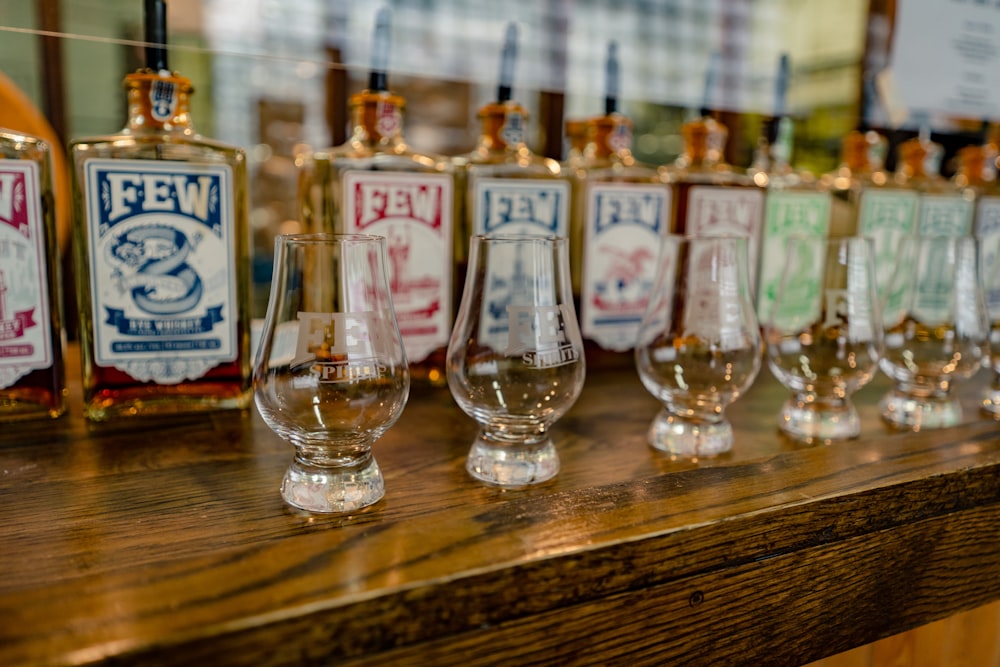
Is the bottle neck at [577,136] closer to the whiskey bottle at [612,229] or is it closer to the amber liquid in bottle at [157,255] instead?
the whiskey bottle at [612,229]

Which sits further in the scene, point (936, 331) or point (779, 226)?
point (779, 226)

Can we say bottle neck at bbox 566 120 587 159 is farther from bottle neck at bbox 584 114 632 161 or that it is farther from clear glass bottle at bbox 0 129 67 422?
clear glass bottle at bbox 0 129 67 422

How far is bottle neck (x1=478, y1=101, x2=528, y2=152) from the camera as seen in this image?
840 millimetres

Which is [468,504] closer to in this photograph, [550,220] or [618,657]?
[618,657]

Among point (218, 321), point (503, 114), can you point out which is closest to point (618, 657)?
point (218, 321)

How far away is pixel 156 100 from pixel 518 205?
357mm

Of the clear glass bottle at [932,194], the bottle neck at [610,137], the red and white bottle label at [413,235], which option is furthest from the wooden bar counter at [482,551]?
the clear glass bottle at [932,194]

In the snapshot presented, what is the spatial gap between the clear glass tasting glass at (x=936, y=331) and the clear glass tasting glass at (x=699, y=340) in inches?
8.2

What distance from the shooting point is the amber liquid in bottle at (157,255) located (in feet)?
2.21

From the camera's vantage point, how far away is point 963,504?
0.61 meters

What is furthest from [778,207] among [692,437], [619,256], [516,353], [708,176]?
[516,353]

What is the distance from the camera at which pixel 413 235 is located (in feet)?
2.68

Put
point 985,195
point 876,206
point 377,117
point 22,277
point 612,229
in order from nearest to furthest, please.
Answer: point 22,277
point 377,117
point 612,229
point 876,206
point 985,195

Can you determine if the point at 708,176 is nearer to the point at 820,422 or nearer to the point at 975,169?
the point at 820,422
